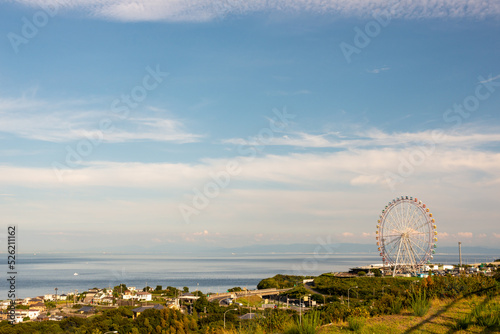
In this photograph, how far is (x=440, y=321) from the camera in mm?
10930

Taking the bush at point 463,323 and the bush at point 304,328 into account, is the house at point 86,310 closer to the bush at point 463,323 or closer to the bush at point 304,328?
the bush at point 304,328

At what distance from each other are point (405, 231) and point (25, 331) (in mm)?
62802

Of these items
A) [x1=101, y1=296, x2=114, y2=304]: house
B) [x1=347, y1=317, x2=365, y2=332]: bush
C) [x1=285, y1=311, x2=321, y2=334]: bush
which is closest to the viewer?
[x1=285, y1=311, x2=321, y2=334]: bush

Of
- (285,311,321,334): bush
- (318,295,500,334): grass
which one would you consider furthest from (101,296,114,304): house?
(285,311,321,334): bush

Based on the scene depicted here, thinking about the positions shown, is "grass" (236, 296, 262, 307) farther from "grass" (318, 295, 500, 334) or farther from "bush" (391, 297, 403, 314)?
"grass" (318, 295, 500, 334)

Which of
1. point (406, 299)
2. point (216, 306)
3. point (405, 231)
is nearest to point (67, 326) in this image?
point (216, 306)

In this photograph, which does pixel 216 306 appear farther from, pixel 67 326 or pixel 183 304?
pixel 67 326

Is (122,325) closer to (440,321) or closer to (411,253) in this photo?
(440,321)

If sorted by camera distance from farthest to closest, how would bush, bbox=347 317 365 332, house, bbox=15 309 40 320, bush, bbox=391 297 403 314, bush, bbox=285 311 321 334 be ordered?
house, bbox=15 309 40 320
bush, bbox=391 297 403 314
bush, bbox=347 317 365 332
bush, bbox=285 311 321 334

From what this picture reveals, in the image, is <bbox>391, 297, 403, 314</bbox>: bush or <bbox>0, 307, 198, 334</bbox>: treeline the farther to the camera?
<bbox>0, 307, 198, 334</bbox>: treeline

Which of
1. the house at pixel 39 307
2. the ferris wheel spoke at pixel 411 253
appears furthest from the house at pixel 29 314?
the ferris wheel spoke at pixel 411 253

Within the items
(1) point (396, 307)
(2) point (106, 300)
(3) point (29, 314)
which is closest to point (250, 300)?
(2) point (106, 300)

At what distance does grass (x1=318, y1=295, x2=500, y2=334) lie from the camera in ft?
32.7

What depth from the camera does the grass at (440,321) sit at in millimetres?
9953
